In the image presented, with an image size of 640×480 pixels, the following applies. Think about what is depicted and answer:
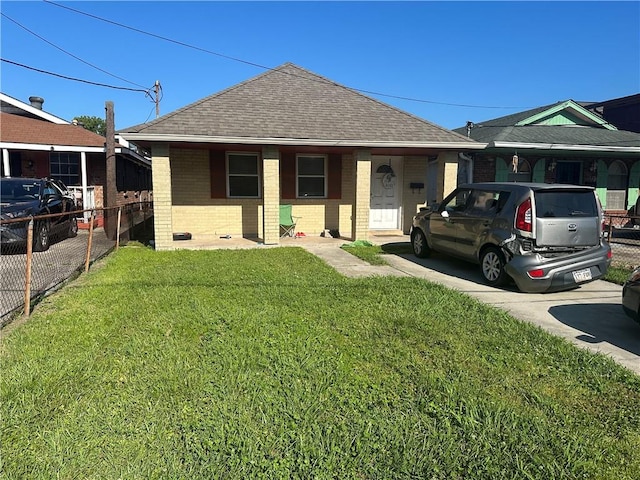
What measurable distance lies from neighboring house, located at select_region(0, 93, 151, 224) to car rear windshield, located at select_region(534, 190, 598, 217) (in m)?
14.0

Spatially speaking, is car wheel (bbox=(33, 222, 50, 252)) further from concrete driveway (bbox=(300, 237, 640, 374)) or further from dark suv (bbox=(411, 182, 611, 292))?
dark suv (bbox=(411, 182, 611, 292))

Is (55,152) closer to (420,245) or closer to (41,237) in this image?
(41,237)

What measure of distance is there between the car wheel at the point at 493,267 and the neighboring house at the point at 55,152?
43.8 feet

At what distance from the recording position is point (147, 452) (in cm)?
238

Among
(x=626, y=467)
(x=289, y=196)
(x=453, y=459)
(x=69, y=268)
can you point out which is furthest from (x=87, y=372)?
(x=289, y=196)

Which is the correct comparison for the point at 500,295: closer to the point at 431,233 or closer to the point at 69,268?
the point at 431,233

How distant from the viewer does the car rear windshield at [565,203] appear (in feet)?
19.9

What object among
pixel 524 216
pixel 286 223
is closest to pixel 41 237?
pixel 286 223

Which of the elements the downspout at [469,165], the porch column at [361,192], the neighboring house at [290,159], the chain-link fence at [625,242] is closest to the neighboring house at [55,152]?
the neighboring house at [290,159]

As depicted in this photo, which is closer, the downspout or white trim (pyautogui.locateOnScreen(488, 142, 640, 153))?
white trim (pyautogui.locateOnScreen(488, 142, 640, 153))

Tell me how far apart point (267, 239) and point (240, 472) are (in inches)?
332

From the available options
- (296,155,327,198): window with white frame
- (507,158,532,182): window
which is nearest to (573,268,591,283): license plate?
(296,155,327,198): window with white frame

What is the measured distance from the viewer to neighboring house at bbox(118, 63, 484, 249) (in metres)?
9.97

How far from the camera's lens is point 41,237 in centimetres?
920
